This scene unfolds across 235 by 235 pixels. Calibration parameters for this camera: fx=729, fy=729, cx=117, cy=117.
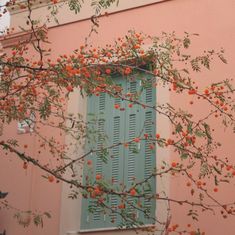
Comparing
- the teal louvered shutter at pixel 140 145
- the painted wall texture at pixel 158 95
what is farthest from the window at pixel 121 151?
the painted wall texture at pixel 158 95

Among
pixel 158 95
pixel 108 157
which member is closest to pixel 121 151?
pixel 108 157

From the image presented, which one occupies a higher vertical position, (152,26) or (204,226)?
(152,26)

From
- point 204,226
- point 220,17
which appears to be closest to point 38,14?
point 220,17

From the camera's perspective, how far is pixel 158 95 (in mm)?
11078

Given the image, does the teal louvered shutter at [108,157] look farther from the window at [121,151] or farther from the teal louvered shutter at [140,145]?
the teal louvered shutter at [140,145]

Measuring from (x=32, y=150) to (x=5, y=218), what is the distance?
117cm

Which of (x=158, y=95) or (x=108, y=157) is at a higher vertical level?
(x=158, y=95)

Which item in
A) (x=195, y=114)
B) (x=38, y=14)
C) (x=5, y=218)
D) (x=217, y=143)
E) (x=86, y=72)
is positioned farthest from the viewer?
(x=38, y=14)

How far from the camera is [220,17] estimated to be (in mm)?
11031

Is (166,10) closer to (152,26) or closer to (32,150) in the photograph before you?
(152,26)

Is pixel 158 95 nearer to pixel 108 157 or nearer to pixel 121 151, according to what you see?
pixel 121 151

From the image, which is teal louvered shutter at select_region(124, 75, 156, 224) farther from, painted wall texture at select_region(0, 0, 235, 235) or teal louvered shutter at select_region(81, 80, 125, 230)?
painted wall texture at select_region(0, 0, 235, 235)

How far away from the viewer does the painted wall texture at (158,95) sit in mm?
10539

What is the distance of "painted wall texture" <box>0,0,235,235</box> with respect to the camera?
10.5 meters
